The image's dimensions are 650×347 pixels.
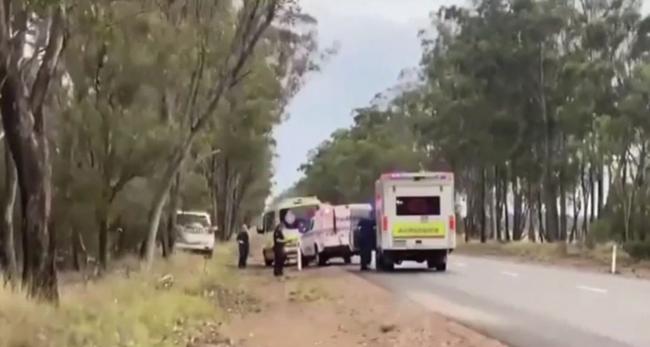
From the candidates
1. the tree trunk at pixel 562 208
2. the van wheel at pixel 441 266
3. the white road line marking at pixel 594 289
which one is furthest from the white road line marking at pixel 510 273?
the tree trunk at pixel 562 208

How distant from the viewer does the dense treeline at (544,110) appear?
172 feet

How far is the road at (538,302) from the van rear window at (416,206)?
1.84 m

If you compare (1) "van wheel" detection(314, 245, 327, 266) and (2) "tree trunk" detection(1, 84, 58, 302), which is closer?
(2) "tree trunk" detection(1, 84, 58, 302)

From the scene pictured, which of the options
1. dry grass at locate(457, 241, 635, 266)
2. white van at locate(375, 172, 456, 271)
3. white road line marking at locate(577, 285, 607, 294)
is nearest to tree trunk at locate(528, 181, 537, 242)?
dry grass at locate(457, 241, 635, 266)

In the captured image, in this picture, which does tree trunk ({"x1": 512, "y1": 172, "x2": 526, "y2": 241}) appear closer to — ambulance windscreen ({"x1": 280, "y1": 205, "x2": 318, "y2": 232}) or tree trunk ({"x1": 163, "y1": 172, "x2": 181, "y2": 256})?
ambulance windscreen ({"x1": 280, "y1": 205, "x2": 318, "y2": 232})

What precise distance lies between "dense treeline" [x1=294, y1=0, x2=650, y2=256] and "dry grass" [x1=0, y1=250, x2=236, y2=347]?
2918 cm

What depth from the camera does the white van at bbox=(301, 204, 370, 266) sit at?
4366cm

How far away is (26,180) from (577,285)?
15929 mm

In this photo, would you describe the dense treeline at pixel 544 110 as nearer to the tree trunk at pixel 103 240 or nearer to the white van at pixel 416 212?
the white van at pixel 416 212

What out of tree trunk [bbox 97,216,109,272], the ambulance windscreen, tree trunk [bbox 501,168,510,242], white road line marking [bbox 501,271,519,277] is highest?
tree trunk [bbox 501,168,510,242]

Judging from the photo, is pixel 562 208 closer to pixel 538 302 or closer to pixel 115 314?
pixel 538 302

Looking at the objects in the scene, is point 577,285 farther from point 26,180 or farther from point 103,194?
point 26,180

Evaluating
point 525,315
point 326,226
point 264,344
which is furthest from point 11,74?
point 326,226

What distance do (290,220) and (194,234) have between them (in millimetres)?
4628
